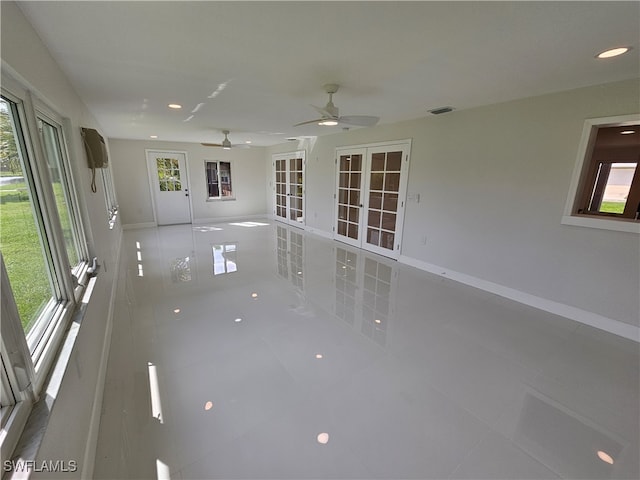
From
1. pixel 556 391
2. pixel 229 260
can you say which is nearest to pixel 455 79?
pixel 556 391

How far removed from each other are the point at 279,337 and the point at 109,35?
2.57 metres

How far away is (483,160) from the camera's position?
3549 mm

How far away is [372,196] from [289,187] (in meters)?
3.26

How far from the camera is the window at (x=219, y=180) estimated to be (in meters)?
7.98

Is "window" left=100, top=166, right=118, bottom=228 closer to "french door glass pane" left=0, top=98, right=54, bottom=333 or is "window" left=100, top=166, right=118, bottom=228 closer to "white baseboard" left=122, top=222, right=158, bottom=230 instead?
"white baseboard" left=122, top=222, right=158, bottom=230

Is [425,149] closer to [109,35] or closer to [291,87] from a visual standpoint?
[291,87]

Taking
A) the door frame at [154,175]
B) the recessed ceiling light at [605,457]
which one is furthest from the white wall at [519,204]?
the door frame at [154,175]

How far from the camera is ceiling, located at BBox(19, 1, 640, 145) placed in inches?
58.2

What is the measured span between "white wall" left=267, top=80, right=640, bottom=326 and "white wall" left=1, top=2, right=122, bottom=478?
421cm

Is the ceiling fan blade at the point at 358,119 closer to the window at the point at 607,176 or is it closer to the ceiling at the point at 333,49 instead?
the ceiling at the point at 333,49

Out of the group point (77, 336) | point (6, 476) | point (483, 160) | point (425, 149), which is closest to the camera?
point (6, 476)

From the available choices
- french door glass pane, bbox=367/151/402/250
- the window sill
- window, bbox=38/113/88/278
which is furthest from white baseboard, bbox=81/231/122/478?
the window sill

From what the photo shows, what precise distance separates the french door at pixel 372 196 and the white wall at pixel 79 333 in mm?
4220

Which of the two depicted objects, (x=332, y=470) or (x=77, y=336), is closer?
(x=332, y=470)
